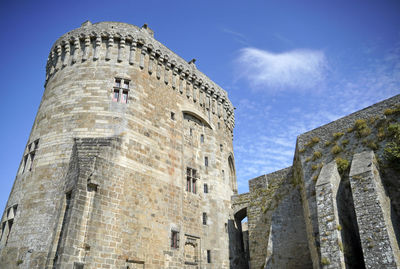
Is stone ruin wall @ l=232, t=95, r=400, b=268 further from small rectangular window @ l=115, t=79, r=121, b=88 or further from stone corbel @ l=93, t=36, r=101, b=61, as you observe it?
stone corbel @ l=93, t=36, r=101, b=61

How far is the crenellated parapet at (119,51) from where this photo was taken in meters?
17.1

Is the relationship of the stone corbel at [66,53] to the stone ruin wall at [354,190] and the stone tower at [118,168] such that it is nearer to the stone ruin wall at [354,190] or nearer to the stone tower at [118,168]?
the stone tower at [118,168]

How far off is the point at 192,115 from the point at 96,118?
24.1ft

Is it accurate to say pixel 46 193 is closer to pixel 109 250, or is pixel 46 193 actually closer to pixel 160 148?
pixel 109 250

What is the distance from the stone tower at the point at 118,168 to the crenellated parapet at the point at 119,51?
0.07 m

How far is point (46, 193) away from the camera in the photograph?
43.5ft

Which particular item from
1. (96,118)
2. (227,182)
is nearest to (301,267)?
(227,182)

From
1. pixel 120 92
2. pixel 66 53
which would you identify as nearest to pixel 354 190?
pixel 120 92

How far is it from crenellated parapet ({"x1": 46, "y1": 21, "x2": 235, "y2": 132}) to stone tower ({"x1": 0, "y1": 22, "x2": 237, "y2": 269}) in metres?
0.07

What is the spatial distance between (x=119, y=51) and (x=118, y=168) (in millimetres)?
7306

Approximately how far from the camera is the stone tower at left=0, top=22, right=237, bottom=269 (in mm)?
12250

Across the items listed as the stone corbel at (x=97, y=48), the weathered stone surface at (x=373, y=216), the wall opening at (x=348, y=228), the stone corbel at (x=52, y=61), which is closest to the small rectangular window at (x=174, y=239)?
the wall opening at (x=348, y=228)

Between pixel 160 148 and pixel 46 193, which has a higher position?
pixel 160 148

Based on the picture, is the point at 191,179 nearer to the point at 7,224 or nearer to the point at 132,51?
the point at 132,51
